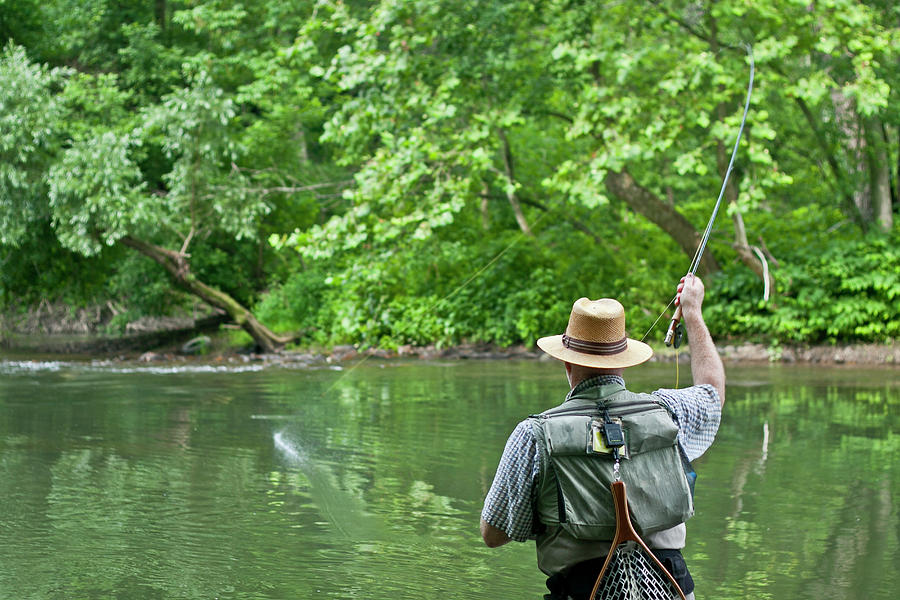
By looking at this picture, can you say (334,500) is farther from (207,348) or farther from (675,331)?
(207,348)

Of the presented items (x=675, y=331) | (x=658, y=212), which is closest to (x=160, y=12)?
(x=658, y=212)

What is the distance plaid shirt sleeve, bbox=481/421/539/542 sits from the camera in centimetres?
297

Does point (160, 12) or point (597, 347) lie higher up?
point (160, 12)

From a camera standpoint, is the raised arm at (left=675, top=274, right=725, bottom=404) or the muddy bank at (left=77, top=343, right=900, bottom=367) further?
the muddy bank at (left=77, top=343, right=900, bottom=367)

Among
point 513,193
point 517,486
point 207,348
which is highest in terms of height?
point 513,193

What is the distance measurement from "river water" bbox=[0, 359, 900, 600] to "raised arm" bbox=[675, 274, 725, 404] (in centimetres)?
208

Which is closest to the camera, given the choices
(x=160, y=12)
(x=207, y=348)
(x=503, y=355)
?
(x=503, y=355)

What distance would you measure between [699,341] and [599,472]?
0.68m

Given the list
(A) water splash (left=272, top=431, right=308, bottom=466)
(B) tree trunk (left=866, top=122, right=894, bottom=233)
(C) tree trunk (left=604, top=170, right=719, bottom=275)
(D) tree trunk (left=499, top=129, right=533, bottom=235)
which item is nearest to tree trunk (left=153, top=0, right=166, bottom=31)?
(D) tree trunk (left=499, top=129, right=533, bottom=235)

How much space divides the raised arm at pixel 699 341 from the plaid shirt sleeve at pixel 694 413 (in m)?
0.06

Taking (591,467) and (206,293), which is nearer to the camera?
(591,467)

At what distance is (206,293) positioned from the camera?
21.5m

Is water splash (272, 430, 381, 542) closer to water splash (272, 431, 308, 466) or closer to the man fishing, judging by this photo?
water splash (272, 431, 308, 466)

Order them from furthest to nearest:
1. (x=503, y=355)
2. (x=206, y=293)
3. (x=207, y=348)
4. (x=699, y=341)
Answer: (x=207, y=348)
(x=206, y=293)
(x=503, y=355)
(x=699, y=341)
